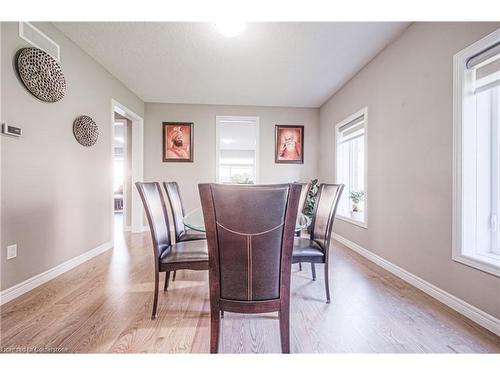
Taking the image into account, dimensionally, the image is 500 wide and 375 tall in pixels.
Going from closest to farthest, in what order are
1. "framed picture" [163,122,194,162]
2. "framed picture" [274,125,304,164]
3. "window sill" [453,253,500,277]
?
1. "window sill" [453,253,500,277]
2. "framed picture" [163,122,194,162]
3. "framed picture" [274,125,304,164]

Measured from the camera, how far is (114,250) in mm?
3258

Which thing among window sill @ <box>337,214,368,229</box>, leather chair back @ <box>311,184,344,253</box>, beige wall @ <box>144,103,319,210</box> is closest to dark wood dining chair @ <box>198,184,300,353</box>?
leather chair back @ <box>311,184,344,253</box>

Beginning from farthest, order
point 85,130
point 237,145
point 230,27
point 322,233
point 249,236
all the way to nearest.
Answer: point 237,145 < point 85,130 < point 230,27 < point 322,233 < point 249,236

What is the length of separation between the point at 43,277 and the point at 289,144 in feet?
13.7

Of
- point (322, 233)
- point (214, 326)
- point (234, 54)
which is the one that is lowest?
point (214, 326)

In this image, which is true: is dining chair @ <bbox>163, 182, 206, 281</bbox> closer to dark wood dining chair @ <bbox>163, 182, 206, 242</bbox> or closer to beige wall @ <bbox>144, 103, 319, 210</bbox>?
dark wood dining chair @ <bbox>163, 182, 206, 242</bbox>

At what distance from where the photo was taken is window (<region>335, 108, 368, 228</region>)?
10.8 ft

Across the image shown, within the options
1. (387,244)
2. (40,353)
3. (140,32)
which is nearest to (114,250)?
(40,353)

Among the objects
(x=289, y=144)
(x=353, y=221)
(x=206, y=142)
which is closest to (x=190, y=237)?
(x=353, y=221)

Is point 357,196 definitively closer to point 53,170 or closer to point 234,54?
point 234,54

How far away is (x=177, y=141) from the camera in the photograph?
4578 mm

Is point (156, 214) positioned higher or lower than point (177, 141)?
lower

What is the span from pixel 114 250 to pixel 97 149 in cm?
142

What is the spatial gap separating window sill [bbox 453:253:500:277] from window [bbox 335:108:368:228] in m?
1.35
